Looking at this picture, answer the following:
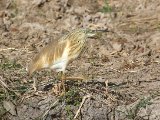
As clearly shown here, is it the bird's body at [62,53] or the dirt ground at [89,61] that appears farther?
the dirt ground at [89,61]

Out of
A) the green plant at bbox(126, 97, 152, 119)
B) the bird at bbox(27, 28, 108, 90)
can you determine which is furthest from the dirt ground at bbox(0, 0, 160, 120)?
the bird at bbox(27, 28, 108, 90)

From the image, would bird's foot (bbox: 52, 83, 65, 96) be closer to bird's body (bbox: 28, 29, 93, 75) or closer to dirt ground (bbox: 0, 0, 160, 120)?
dirt ground (bbox: 0, 0, 160, 120)

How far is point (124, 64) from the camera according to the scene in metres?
7.84

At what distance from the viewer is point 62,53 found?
630 cm

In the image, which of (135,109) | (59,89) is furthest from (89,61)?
(135,109)

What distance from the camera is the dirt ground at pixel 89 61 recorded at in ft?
21.4

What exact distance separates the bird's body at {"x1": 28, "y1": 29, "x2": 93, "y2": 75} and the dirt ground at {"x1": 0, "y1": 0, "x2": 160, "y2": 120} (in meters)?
0.40

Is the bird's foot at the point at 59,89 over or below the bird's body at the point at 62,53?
below

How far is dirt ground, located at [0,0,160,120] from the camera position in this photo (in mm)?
6527

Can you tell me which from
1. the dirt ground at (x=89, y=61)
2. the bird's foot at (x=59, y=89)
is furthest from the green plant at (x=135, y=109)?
the bird's foot at (x=59, y=89)

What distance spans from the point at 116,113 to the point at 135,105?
21 centimetres

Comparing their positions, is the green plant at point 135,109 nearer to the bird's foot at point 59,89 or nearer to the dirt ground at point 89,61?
the dirt ground at point 89,61

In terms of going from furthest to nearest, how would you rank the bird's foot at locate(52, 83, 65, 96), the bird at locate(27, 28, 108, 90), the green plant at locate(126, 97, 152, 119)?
1. the bird's foot at locate(52, 83, 65, 96)
2. the green plant at locate(126, 97, 152, 119)
3. the bird at locate(27, 28, 108, 90)

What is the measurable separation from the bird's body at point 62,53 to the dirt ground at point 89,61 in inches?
15.7
